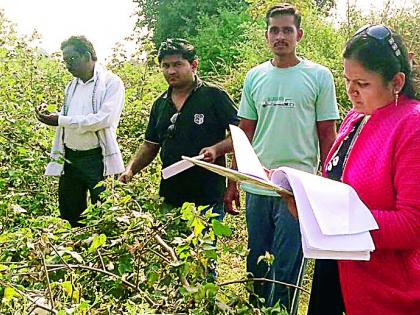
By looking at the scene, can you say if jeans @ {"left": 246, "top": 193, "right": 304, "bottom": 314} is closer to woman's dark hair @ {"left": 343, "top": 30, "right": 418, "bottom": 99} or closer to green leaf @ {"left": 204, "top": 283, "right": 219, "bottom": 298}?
green leaf @ {"left": 204, "top": 283, "right": 219, "bottom": 298}

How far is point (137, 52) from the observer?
24.3ft

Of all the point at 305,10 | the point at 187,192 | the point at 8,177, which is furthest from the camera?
the point at 305,10

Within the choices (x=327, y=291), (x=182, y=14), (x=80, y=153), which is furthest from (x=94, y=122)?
(x=182, y=14)

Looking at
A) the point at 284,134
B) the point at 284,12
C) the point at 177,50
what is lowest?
the point at 284,134

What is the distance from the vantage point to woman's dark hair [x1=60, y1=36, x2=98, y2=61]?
166 inches

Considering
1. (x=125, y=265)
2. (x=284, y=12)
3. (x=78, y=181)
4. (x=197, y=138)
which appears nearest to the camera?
(x=125, y=265)

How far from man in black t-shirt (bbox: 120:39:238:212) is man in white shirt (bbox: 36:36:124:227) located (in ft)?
2.29

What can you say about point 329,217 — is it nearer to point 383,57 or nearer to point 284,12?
point 383,57

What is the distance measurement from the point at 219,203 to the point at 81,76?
1467mm

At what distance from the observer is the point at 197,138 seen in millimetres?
3393

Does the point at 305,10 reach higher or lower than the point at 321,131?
higher

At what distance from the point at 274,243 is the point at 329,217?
1.50 metres

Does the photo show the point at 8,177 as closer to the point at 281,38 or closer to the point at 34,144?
the point at 34,144

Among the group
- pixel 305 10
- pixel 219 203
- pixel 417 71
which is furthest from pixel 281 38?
pixel 305 10
